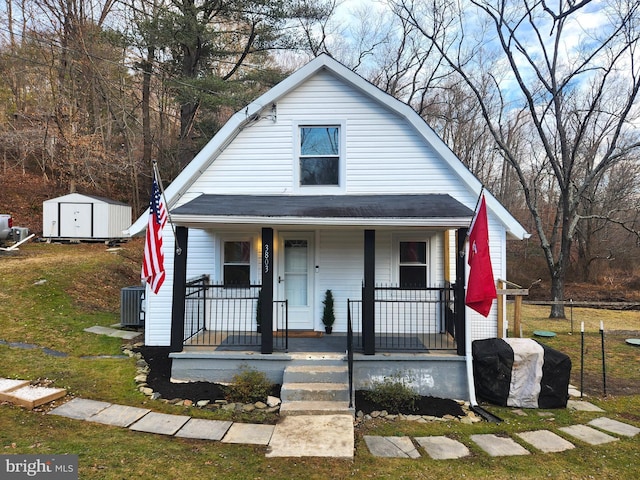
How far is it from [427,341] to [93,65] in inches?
698

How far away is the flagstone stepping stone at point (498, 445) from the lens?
4516 millimetres

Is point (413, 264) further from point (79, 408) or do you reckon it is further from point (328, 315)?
point (79, 408)

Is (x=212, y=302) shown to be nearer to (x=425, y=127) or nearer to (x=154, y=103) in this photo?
(x=425, y=127)

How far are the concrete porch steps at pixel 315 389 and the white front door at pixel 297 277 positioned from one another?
6.31ft

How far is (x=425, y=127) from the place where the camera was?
786 cm

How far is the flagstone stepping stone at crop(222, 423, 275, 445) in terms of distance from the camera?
182 inches

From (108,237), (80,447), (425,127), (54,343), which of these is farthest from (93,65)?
(80,447)

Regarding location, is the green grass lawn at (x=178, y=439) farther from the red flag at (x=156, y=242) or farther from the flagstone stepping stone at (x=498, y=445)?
the red flag at (x=156, y=242)

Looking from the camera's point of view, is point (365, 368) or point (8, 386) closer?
point (8, 386)

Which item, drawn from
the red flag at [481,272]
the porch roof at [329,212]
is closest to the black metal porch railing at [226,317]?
the porch roof at [329,212]

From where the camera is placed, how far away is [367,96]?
8.08 meters

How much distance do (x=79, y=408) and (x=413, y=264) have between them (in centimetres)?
639

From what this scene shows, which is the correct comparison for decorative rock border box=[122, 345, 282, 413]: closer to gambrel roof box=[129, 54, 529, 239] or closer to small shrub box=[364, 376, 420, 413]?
small shrub box=[364, 376, 420, 413]

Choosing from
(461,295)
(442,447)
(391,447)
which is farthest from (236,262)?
(442,447)
